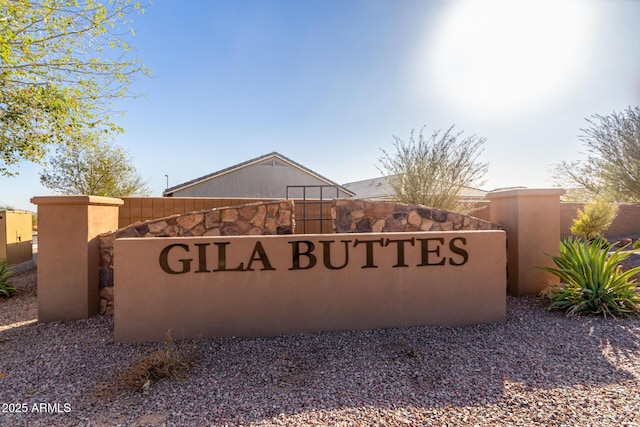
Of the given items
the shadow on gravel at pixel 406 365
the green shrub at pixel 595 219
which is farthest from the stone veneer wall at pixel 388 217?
the green shrub at pixel 595 219

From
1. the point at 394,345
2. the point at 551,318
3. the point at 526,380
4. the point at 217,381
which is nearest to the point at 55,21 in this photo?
the point at 217,381

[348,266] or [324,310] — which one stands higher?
[348,266]

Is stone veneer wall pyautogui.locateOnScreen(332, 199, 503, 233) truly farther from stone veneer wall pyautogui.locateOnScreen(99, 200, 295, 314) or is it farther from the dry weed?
the dry weed

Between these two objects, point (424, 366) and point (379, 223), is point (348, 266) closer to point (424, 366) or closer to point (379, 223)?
point (424, 366)

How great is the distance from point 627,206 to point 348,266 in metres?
21.2

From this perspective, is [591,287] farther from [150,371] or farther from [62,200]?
[62,200]

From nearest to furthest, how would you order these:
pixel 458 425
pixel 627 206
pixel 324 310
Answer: pixel 458 425, pixel 324 310, pixel 627 206

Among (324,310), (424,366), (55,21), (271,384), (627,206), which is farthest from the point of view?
(627,206)

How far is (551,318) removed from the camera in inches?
177

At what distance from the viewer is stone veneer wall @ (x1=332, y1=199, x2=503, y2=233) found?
6715mm

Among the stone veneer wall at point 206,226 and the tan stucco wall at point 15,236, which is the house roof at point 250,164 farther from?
the stone veneer wall at point 206,226

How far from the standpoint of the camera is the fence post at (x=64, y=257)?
4758mm

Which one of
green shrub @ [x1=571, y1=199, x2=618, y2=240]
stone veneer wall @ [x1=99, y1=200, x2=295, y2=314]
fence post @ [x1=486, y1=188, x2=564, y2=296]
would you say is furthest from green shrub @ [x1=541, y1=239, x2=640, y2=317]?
green shrub @ [x1=571, y1=199, x2=618, y2=240]

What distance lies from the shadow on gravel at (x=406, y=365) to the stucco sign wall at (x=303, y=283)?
0.22 metres
